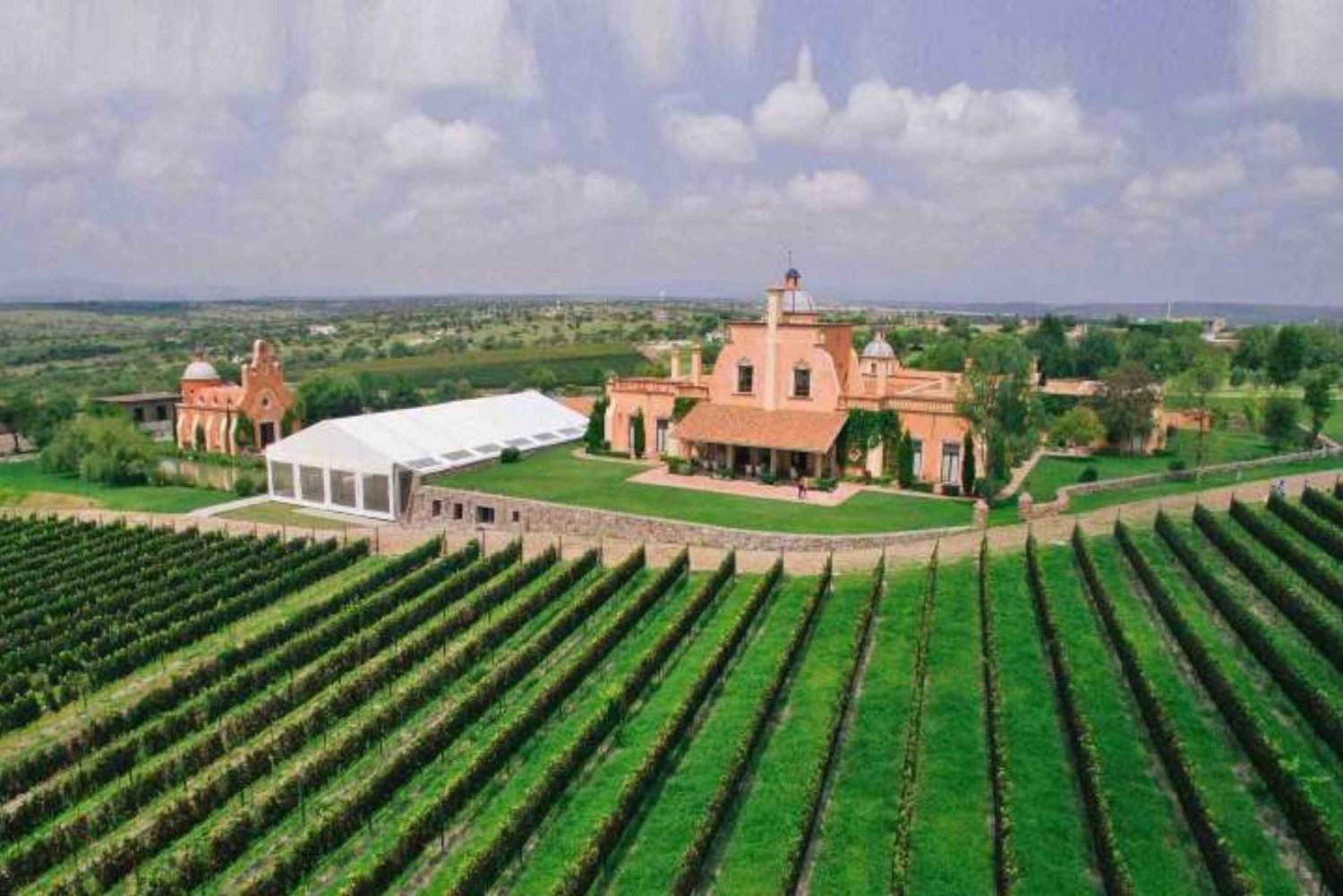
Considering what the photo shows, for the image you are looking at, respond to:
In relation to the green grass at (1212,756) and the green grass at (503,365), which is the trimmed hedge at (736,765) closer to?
the green grass at (1212,756)

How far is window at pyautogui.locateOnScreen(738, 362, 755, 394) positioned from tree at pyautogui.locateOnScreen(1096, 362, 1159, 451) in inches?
796

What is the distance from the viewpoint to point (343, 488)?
46094 mm

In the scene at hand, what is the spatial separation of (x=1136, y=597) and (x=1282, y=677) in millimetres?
6497

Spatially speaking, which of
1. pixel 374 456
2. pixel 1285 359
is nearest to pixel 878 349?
pixel 374 456

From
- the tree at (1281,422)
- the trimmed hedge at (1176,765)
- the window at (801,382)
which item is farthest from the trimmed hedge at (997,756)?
the tree at (1281,422)

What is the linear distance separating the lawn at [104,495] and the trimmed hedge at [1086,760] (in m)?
41.1

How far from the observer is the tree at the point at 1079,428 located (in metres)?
51.8

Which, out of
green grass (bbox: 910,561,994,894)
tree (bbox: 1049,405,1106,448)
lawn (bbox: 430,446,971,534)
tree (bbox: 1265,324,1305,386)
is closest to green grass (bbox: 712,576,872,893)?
green grass (bbox: 910,561,994,894)

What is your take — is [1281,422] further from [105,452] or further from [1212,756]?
[105,452]

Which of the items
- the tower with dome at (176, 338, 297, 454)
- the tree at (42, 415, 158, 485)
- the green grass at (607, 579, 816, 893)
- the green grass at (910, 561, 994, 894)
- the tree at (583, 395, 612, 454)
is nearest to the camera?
the green grass at (910, 561, 994, 894)

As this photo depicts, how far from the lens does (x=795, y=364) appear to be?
47156 millimetres

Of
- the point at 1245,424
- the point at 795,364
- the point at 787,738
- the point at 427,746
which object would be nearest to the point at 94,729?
the point at 427,746

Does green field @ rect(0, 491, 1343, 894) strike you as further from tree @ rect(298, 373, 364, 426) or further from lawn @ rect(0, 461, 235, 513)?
tree @ rect(298, 373, 364, 426)

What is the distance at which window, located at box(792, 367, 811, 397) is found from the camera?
46938 mm
